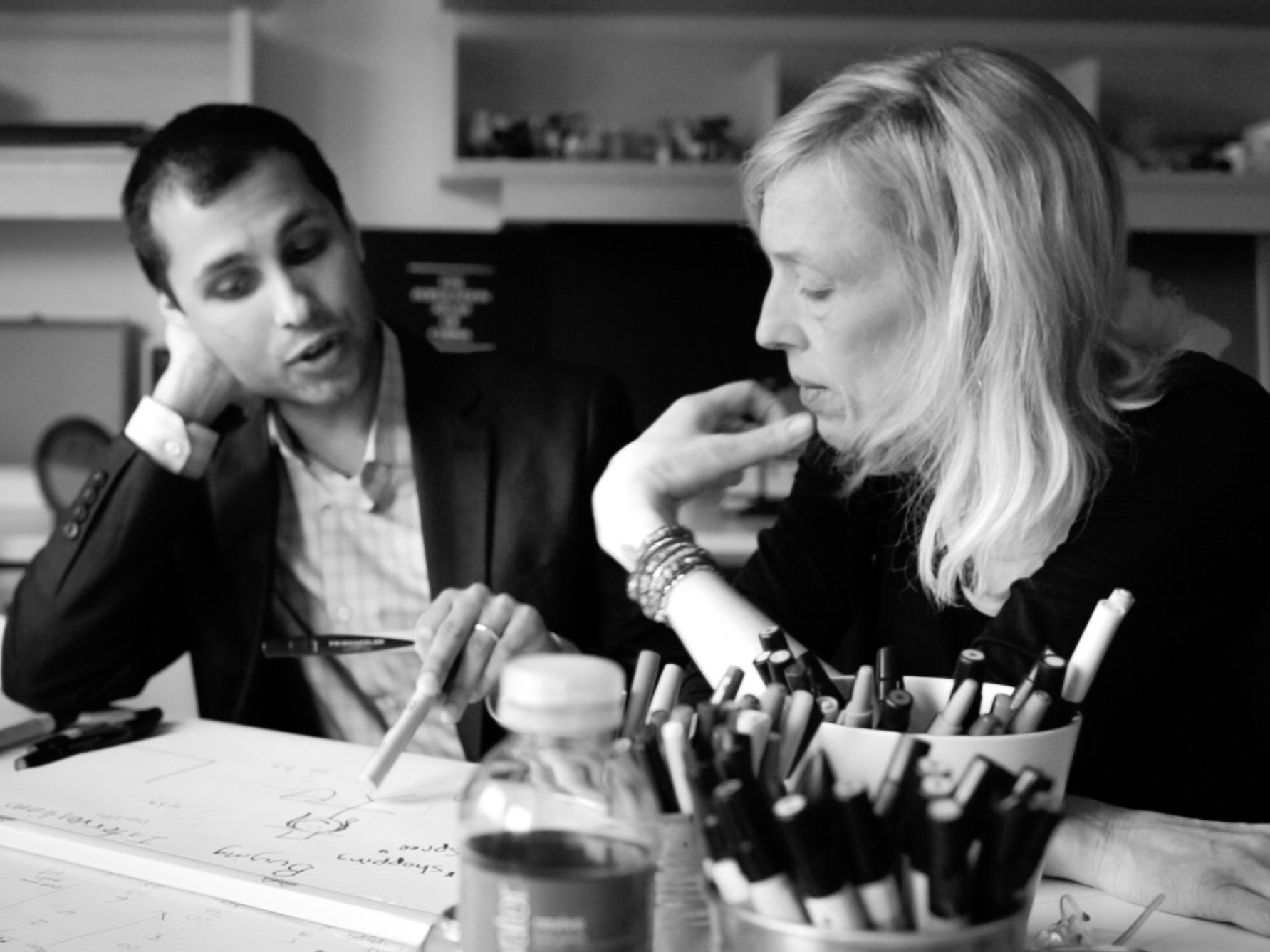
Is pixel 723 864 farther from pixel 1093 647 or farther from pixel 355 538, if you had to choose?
pixel 355 538

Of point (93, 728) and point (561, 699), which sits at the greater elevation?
point (561, 699)

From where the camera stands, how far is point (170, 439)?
1.45m

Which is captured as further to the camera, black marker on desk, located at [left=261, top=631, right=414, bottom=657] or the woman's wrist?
black marker on desk, located at [left=261, top=631, right=414, bottom=657]

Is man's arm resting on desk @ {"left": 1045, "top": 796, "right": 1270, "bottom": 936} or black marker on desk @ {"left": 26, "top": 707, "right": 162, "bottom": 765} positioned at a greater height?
man's arm resting on desk @ {"left": 1045, "top": 796, "right": 1270, "bottom": 936}

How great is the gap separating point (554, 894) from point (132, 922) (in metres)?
0.35

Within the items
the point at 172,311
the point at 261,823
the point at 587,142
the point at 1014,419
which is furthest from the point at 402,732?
the point at 587,142

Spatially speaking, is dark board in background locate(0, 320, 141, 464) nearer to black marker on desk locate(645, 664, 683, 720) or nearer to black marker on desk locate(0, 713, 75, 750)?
black marker on desk locate(0, 713, 75, 750)

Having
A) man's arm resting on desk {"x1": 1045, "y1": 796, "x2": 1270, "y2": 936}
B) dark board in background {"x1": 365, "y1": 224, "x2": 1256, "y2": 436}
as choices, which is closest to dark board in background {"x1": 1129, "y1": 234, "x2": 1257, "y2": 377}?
dark board in background {"x1": 365, "y1": 224, "x2": 1256, "y2": 436}

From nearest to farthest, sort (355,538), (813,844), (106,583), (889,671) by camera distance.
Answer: (813,844) → (889,671) → (106,583) → (355,538)

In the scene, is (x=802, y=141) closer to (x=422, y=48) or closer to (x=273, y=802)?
(x=273, y=802)

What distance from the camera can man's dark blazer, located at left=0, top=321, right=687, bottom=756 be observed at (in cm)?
140

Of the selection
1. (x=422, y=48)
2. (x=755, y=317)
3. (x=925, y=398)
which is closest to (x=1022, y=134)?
(x=925, y=398)

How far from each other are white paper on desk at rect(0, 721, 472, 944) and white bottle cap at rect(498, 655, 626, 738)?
25 cm

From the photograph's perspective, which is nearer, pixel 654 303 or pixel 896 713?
pixel 896 713
